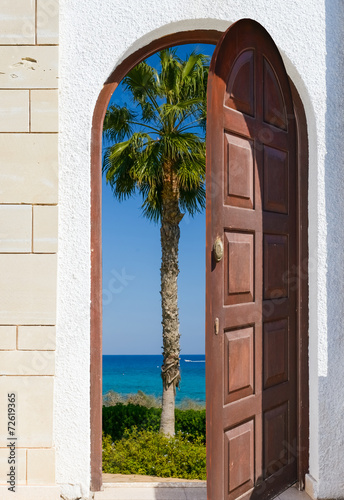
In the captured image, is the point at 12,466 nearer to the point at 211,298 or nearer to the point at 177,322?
the point at 211,298

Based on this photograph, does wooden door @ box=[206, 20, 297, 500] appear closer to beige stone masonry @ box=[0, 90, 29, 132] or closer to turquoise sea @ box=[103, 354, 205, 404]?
beige stone masonry @ box=[0, 90, 29, 132]

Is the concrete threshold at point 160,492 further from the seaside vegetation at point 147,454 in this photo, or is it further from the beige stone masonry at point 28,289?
the seaside vegetation at point 147,454

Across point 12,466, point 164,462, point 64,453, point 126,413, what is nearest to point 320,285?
point 64,453

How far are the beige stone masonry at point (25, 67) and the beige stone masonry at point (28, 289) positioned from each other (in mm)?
Answer: 1046

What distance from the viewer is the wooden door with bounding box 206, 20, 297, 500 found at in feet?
9.46

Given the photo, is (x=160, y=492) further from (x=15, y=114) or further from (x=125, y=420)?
(x=125, y=420)

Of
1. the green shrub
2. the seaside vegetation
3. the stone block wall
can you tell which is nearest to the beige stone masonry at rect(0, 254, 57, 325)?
the stone block wall

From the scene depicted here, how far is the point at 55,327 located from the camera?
10.8 ft

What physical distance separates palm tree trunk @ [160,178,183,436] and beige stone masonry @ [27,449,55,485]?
29.9 feet

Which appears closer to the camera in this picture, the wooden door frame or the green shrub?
the wooden door frame

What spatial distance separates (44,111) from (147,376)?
4783cm

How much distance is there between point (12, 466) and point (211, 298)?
1569mm

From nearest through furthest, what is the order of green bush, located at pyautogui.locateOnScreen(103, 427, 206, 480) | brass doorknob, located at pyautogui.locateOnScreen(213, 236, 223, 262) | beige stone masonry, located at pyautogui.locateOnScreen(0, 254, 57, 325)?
1. brass doorknob, located at pyautogui.locateOnScreen(213, 236, 223, 262)
2. beige stone masonry, located at pyautogui.locateOnScreen(0, 254, 57, 325)
3. green bush, located at pyautogui.locateOnScreen(103, 427, 206, 480)

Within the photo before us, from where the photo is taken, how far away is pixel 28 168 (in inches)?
131
